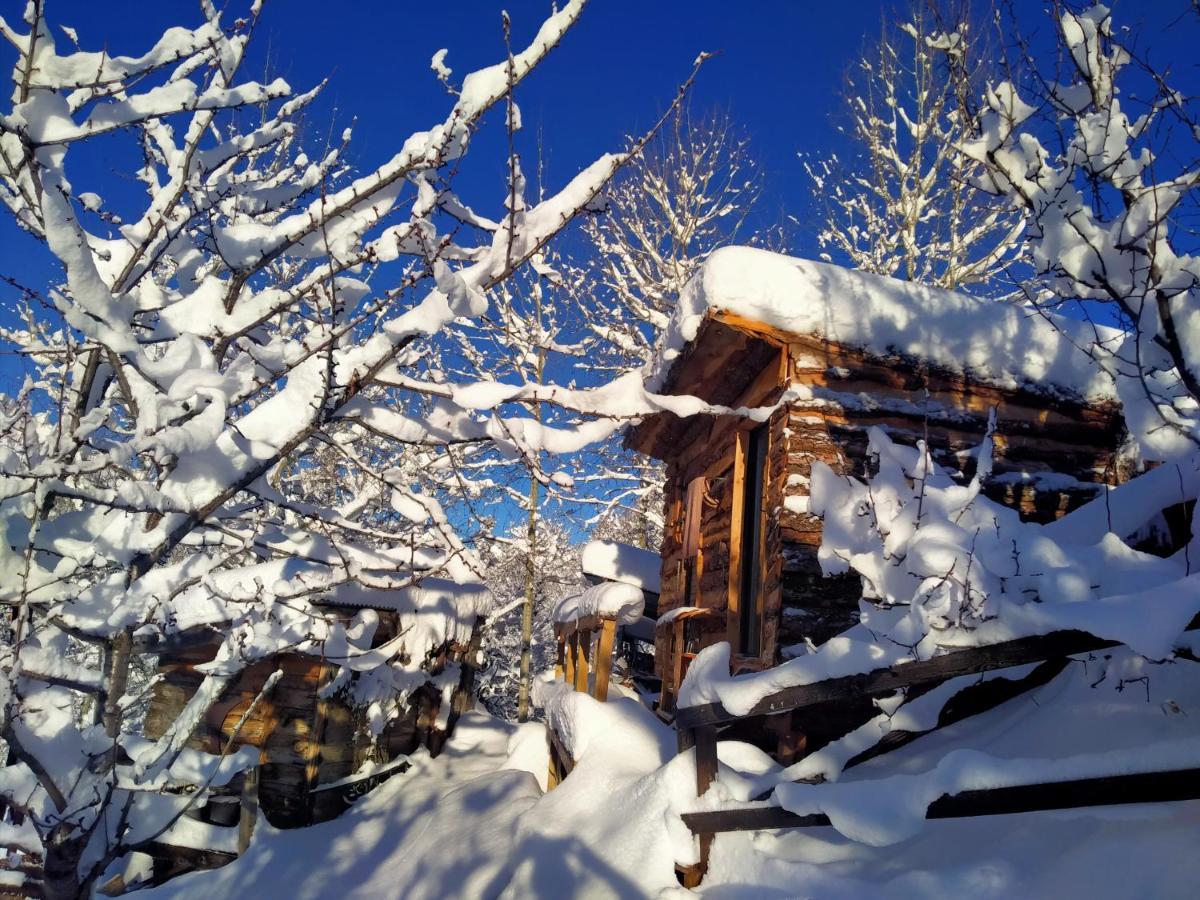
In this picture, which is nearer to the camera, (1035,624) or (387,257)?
(1035,624)

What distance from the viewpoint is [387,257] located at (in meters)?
3.05

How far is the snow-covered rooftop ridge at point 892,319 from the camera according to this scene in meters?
5.18

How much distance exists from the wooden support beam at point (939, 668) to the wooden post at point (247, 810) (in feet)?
20.2

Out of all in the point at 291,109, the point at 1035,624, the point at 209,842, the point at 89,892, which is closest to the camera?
the point at 1035,624

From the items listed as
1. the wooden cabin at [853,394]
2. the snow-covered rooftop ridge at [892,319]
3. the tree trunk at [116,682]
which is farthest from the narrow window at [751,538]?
the tree trunk at [116,682]

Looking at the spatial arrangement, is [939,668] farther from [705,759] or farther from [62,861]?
[62,861]

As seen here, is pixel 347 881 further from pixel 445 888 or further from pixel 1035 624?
pixel 1035 624

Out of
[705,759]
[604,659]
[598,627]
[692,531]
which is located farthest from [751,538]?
[705,759]

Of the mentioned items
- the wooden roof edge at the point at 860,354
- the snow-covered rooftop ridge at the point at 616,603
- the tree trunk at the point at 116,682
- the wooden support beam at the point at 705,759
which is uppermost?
the wooden roof edge at the point at 860,354

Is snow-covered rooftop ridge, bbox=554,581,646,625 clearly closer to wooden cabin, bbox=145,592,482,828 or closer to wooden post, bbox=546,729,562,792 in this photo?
wooden post, bbox=546,729,562,792

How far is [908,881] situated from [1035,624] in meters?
0.99

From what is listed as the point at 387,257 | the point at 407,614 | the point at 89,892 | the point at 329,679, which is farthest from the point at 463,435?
the point at 407,614

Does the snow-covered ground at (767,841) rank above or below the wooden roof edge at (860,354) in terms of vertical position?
below

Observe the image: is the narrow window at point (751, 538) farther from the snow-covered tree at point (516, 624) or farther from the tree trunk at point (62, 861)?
the snow-covered tree at point (516, 624)
